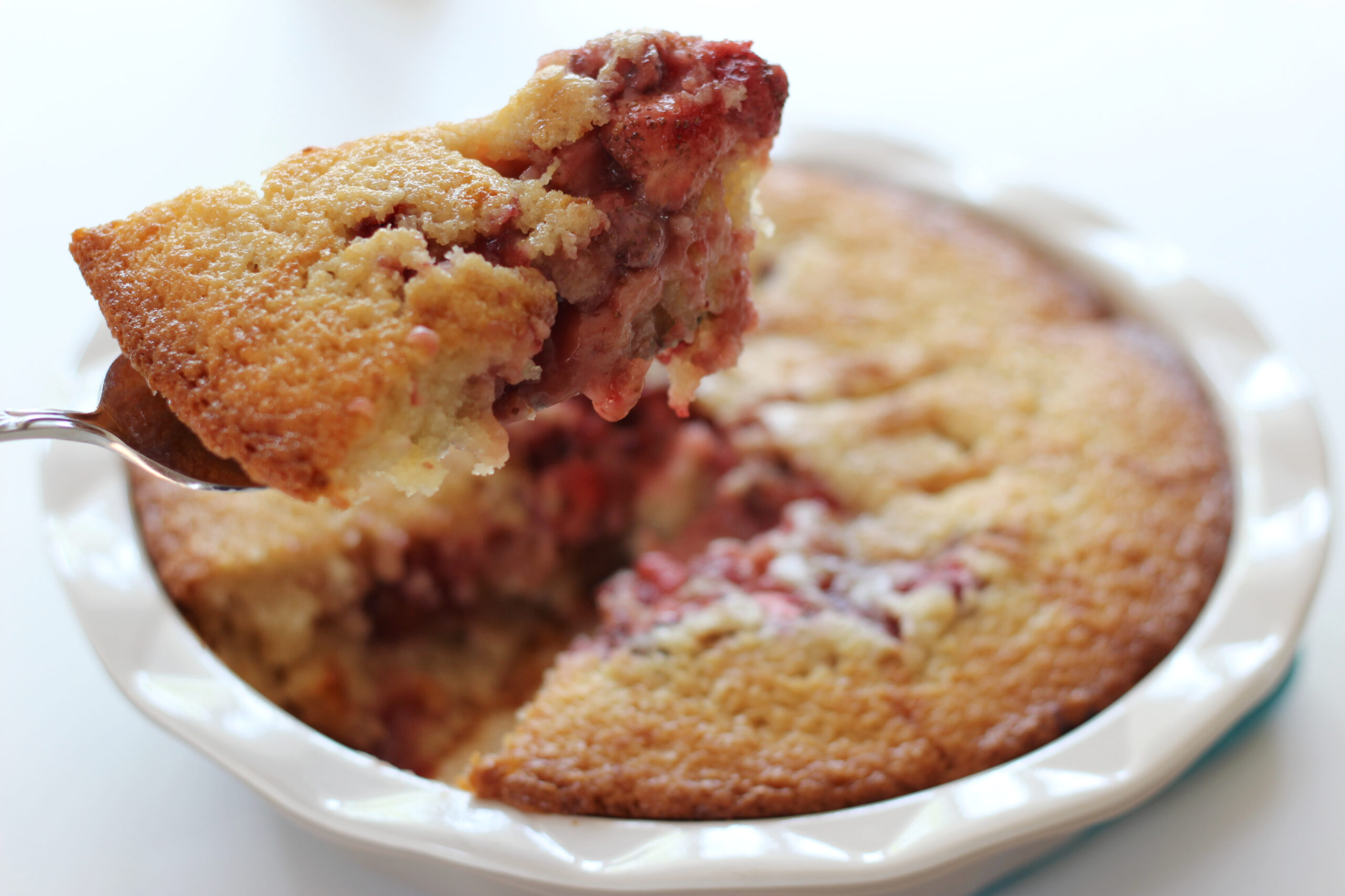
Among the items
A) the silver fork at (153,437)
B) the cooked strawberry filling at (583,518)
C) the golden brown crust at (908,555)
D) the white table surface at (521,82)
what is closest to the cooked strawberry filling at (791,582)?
the golden brown crust at (908,555)

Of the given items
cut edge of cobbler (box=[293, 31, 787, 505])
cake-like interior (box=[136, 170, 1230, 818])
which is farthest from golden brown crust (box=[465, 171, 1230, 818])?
cut edge of cobbler (box=[293, 31, 787, 505])

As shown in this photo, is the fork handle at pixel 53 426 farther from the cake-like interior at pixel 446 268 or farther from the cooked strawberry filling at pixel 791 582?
the cooked strawberry filling at pixel 791 582

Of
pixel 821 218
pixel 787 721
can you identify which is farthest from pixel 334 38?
pixel 787 721

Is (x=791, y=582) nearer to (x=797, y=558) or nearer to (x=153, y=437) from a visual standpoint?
(x=797, y=558)

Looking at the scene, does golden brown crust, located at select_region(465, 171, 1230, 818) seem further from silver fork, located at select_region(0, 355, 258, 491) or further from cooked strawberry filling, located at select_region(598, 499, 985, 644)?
silver fork, located at select_region(0, 355, 258, 491)

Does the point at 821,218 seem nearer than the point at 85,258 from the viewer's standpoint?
No

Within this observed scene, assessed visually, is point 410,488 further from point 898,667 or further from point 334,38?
point 334,38

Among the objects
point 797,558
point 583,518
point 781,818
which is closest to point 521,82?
point 583,518
